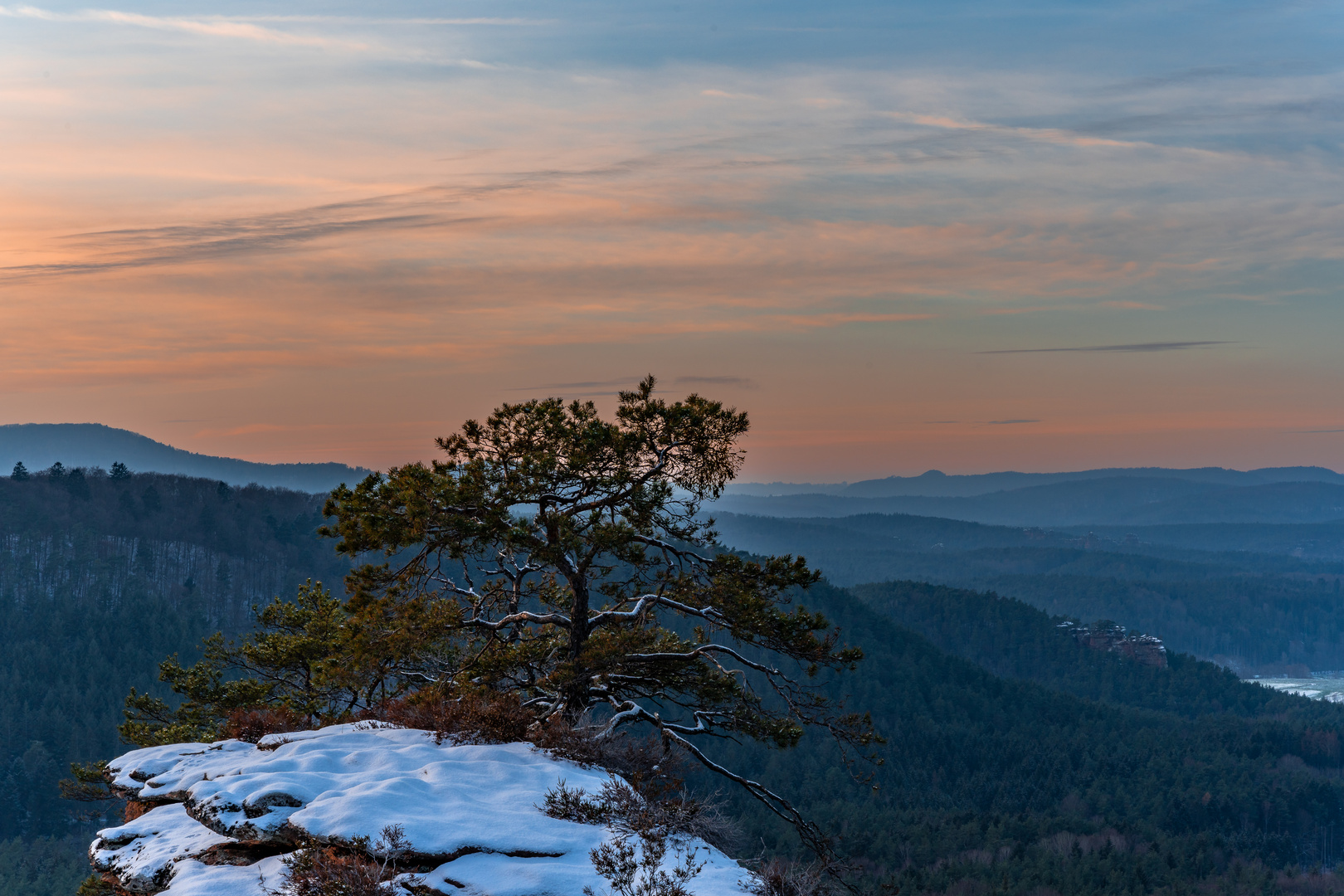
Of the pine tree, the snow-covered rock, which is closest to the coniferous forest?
the pine tree

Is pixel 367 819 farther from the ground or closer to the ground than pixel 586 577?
closer to the ground

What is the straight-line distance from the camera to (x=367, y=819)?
431 inches

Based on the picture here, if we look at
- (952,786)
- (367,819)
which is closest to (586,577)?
(367,819)

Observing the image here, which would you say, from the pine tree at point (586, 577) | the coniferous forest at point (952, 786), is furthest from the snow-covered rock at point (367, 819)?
the coniferous forest at point (952, 786)

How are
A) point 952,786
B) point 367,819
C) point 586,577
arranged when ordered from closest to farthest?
point 367,819 → point 586,577 → point 952,786

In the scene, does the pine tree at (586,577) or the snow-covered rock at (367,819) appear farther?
the pine tree at (586,577)

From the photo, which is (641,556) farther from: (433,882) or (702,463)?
(433,882)

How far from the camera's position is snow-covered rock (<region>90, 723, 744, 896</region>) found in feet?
34.5

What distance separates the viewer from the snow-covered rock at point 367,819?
10508 millimetres

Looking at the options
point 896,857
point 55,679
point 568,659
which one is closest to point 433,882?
point 568,659

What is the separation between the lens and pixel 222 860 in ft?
37.8

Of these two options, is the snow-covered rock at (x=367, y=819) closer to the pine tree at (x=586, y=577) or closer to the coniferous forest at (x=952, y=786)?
the pine tree at (x=586, y=577)

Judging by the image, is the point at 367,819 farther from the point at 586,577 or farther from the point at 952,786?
the point at 952,786

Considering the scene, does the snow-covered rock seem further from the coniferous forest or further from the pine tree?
the coniferous forest
